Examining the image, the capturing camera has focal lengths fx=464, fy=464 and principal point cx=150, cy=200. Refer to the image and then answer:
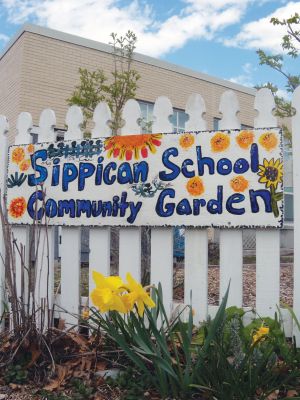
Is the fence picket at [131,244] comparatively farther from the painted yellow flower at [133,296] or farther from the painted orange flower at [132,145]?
the painted yellow flower at [133,296]

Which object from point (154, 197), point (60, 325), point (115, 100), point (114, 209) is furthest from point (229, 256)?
point (115, 100)

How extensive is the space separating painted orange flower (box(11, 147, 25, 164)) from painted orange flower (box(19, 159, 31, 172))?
33 millimetres

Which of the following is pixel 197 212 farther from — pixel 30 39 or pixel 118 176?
pixel 30 39

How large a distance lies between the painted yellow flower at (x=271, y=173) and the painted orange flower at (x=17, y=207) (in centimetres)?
182

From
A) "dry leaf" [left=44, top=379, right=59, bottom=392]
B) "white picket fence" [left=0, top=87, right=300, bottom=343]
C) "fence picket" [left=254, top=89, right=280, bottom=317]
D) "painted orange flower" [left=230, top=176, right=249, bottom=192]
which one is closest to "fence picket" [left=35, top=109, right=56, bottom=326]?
"white picket fence" [left=0, top=87, right=300, bottom=343]

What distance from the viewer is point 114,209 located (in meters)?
3.19

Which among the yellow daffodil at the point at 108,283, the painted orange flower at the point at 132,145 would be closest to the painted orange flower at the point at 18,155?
the painted orange flower at the point at 132,145

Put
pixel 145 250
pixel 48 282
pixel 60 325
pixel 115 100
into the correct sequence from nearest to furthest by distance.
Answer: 1. pixel 60 325
2. pixel 48 282
3. pixel 145 250
4. pixel 115 100

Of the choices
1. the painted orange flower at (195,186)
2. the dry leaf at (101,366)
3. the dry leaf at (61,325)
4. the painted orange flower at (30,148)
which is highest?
the painted orange flower at (30,148)

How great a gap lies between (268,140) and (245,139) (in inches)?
5.5

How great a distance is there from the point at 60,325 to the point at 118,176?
1.09 metres

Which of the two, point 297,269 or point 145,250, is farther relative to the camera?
point 145,250

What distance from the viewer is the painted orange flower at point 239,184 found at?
2.84 meters

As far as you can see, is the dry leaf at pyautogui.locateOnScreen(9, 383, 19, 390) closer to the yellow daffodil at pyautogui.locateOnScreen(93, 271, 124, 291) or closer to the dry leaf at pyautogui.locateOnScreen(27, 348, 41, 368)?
the dry leaf at pyautogui.locateOnScreen(27, 348, 41, 368)
